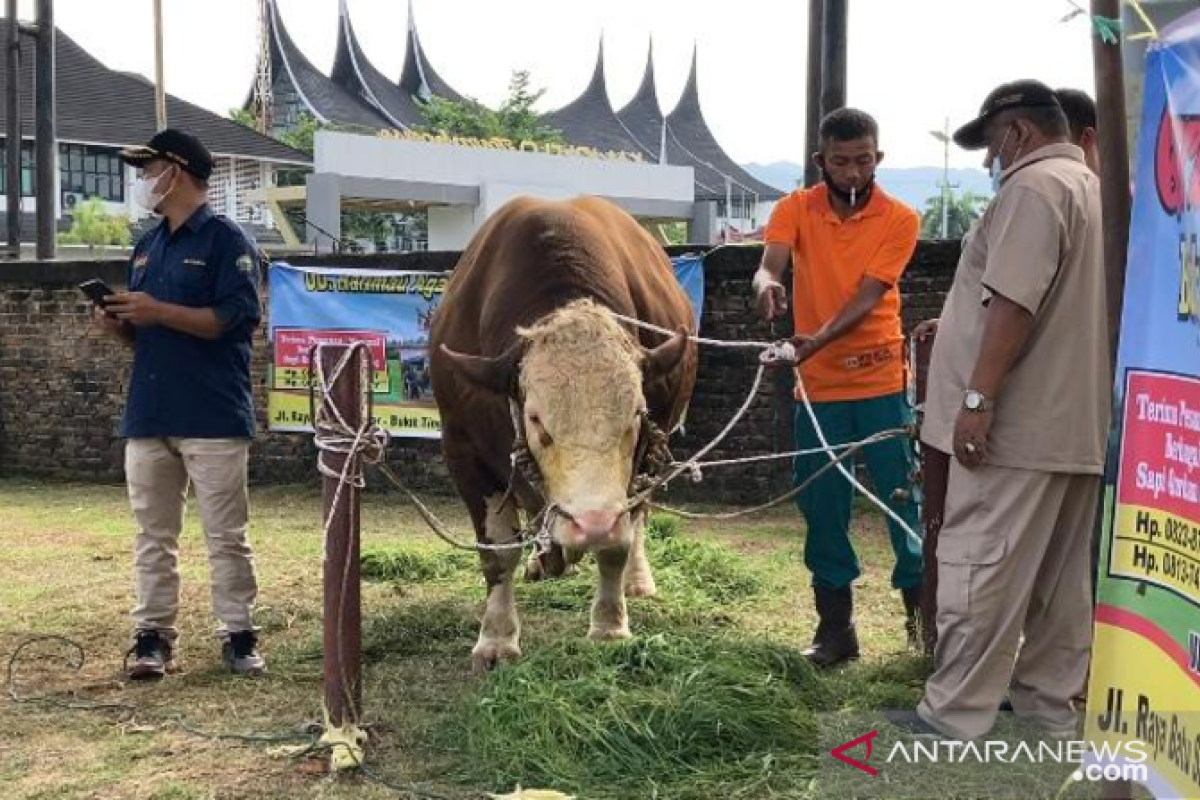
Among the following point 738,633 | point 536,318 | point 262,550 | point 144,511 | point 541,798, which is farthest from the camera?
point 262,550

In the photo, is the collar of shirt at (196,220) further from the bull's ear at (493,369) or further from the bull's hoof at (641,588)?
the bull's hoof at (641,588)

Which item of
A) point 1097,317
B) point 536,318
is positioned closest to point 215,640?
point 536,318

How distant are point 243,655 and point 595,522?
201 cm

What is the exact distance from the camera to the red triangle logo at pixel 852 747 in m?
3.63

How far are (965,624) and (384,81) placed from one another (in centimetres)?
4475

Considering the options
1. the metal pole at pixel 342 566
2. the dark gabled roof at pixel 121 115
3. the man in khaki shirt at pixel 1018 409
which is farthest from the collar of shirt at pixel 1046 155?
the dark gabled roof at pixel 121 115

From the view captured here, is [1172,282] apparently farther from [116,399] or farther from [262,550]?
[116,399]

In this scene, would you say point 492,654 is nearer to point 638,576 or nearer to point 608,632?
point 608,632

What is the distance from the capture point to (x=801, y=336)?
4656mm

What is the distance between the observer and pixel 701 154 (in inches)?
2213

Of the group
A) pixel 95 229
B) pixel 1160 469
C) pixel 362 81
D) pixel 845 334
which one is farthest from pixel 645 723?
pixel 362 81

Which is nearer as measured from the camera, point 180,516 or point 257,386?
point 180,516

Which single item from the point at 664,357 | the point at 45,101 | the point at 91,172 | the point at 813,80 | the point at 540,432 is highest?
the point at 91,172

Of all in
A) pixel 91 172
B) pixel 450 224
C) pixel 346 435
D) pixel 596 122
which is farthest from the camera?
pixel 596 122
